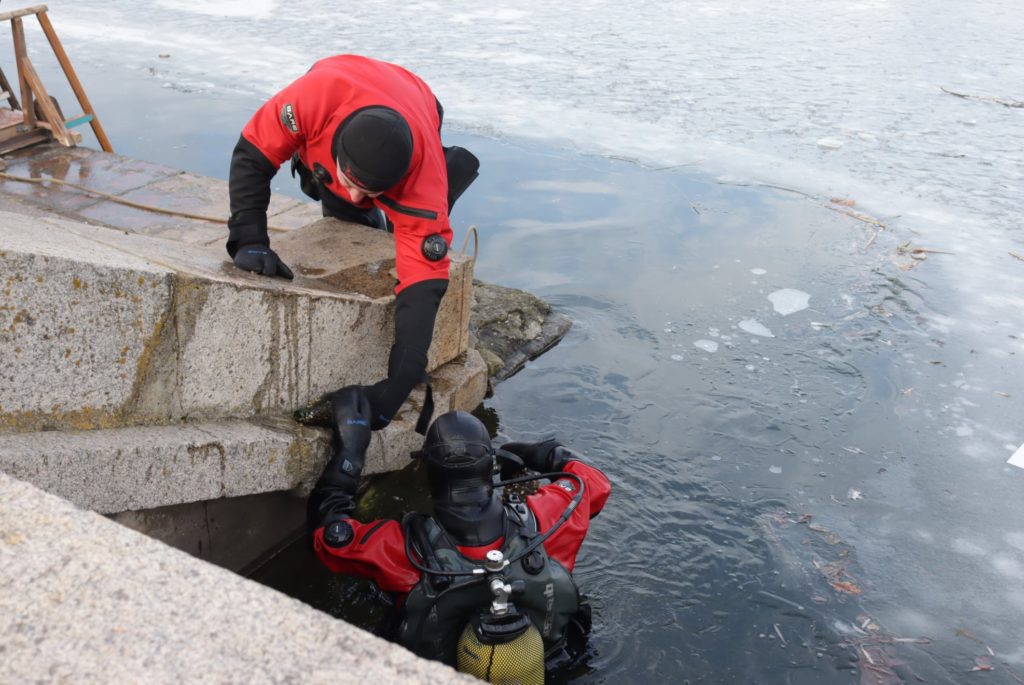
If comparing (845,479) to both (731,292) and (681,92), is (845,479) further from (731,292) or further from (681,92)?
(681,92)

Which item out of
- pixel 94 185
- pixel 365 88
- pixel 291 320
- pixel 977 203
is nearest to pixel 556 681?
pixel 291 320

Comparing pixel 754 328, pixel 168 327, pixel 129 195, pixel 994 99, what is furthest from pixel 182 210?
pixel 994 99

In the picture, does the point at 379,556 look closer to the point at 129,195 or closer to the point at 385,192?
the point at 385,192

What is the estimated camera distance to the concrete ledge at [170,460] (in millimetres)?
2723

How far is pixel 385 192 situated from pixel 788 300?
10.8 feet

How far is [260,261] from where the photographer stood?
352 cm

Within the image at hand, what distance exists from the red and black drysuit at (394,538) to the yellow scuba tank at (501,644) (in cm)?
18

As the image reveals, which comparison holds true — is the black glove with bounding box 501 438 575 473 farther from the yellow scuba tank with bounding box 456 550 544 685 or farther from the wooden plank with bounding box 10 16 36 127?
the wooden plank with bounding box 10 16 36 127

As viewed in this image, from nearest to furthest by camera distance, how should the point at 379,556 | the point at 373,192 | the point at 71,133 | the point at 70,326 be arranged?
the point at 70,326 → the point at 379,556 → the point at 373,192 → the point at 71,133

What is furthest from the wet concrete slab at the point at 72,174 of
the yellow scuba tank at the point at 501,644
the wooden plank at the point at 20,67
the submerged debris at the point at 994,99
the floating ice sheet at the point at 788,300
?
the submerged debris at the point at 994,99

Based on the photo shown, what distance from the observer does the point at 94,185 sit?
586cm

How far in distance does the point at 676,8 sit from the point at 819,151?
545 centimetres

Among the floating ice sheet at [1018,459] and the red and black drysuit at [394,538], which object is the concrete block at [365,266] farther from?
the floating ice sheet at [1018,459]

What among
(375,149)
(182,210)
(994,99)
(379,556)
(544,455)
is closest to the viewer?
(379,556)
